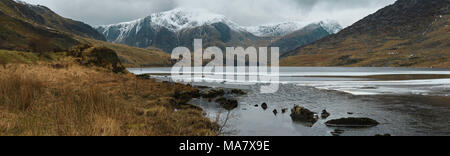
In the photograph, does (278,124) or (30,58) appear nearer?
(278,124)

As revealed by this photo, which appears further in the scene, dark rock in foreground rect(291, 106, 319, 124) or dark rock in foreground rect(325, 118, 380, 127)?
dark rock in foreground rect(291, 106, 319, 124)

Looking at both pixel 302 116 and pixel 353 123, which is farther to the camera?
pixel 302 116

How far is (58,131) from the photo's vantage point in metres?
8.23

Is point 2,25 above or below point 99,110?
above

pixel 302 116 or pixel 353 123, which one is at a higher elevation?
pixel 302 116

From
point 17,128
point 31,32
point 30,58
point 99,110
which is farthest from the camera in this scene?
point 31,32

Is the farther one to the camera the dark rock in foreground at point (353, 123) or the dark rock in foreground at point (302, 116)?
the dark rock in foreground at point (302, 116)

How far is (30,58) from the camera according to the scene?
148 feet
